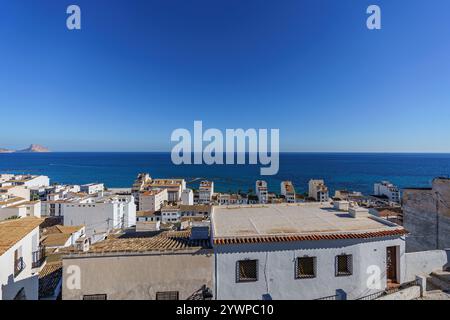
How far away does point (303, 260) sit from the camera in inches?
304

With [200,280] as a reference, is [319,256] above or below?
above

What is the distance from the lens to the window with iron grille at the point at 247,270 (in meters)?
7.50

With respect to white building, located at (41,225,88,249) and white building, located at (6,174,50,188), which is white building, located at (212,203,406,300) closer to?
white building, located at (41,225,88,249)

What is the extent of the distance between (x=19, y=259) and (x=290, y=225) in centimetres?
923

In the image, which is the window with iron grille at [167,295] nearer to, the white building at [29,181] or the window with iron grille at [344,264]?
the window with iron grille at [344,264]

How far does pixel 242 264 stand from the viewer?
24.8 feet

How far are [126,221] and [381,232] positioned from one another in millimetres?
41335

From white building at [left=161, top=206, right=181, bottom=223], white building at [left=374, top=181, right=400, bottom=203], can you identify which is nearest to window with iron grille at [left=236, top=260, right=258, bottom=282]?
white building at [left=161, top=206, right=181, bottom=223]

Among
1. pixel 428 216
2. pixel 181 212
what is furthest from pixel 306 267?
pixel 181 212

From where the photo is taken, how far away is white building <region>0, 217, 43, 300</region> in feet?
23.4

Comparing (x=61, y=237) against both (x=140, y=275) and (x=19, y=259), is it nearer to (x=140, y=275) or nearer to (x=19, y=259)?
(x=19, y=259)

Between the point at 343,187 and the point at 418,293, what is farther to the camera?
the point at 343,187

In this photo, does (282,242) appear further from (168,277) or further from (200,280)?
(168,277)
